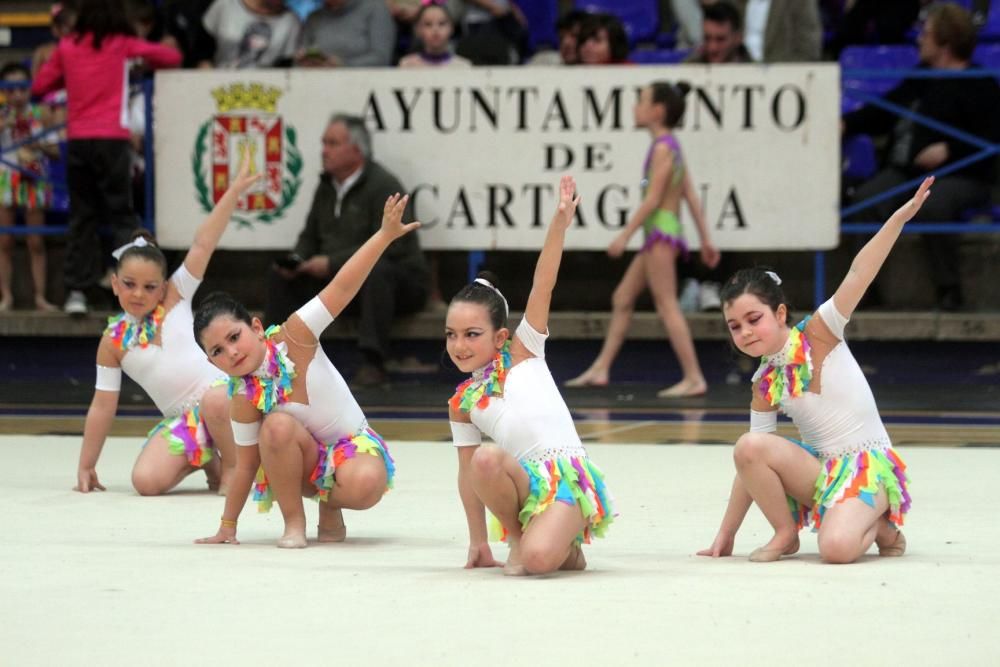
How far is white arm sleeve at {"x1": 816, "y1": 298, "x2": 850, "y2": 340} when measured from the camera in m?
5.07

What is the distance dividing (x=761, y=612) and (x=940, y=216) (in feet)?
21.4

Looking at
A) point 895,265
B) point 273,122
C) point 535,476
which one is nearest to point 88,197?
point 273,122

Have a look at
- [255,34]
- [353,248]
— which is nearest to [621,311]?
[353,248]

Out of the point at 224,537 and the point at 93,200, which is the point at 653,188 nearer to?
the point at 93,200

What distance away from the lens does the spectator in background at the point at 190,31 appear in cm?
1166

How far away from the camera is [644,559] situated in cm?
502

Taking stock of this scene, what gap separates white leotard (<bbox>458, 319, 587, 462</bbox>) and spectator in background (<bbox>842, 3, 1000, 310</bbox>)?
19.1ft

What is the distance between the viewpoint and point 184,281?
6656mm

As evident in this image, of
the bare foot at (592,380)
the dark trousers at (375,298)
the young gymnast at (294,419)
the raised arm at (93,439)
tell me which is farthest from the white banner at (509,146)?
the young gymnast at (294,419)

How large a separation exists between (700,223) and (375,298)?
189 centimetres

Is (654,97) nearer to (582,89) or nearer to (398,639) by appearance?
(582,89)

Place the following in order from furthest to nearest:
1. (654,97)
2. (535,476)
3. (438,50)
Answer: (438,50) < (654,97) < (535,476)

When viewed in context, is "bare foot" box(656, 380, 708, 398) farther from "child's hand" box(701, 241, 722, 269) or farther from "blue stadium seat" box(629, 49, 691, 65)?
"blue stadium seat" box(629, 49, 691, 65)

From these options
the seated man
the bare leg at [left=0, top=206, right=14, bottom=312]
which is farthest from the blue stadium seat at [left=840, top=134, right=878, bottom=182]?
the bare leg at [left=0, top=206, right=14, bottom=312]
